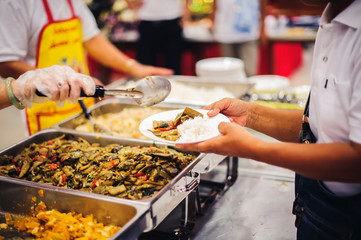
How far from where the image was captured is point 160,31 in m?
5.32

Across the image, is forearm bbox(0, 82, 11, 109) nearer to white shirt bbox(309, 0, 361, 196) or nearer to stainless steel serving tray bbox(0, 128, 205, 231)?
stainless steel serving tray bbox(0, 128, 205, 231)

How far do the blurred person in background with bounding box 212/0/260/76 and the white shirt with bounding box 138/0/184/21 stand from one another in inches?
28.6

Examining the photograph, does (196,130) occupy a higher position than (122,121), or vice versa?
(196,130)

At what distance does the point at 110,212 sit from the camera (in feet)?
4.79

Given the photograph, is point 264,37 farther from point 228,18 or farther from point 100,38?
point 100,38

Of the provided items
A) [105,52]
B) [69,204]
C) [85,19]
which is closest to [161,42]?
[105,52]

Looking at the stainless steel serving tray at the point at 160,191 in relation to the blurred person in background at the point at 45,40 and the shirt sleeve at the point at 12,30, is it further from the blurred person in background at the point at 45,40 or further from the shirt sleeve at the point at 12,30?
the shirt sleeve at the point at 12,30

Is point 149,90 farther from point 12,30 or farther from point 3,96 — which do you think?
point 12,30

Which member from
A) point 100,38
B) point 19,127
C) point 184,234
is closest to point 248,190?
point 184,234

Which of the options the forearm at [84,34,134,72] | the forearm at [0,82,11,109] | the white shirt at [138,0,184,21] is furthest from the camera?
the white shirt at [138,0,184,21]

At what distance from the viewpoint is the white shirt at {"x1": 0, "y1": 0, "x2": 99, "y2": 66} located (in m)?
2.20

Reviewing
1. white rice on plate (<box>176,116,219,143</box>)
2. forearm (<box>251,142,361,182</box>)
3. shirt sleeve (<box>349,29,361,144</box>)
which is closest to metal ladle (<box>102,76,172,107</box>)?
white rice on plate (<box>176,116,219,143</box>)

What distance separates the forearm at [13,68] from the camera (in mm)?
2174

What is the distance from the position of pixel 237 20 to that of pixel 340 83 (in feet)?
14.4
